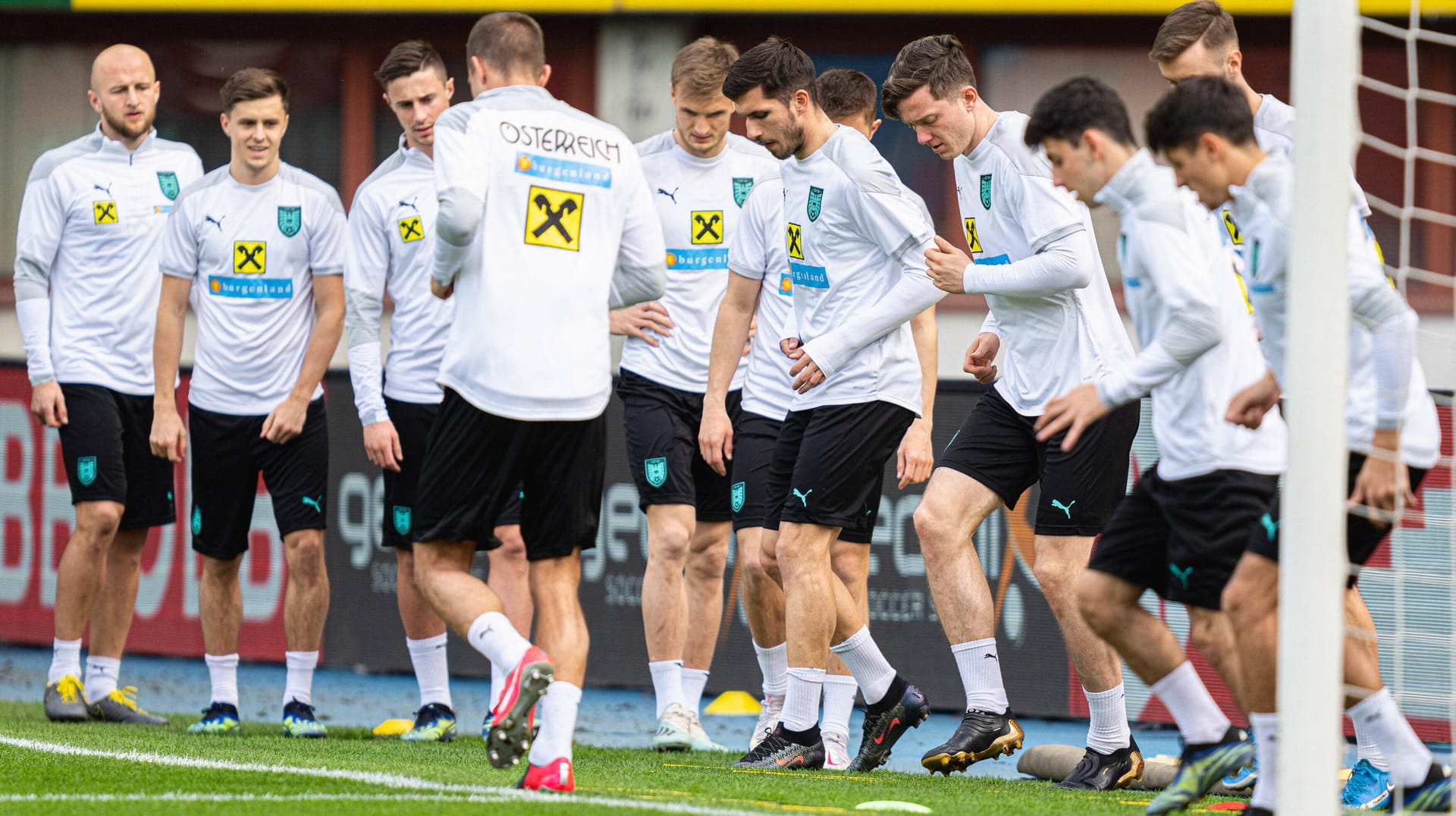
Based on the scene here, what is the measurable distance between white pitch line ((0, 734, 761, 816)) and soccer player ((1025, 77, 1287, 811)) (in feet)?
3.98

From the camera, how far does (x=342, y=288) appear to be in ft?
25.0

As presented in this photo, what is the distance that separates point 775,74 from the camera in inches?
239

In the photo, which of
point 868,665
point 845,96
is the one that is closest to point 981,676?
point 868,665

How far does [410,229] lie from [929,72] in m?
2.60

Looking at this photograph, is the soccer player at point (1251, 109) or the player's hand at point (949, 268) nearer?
the soccer player at point (1251, 109)

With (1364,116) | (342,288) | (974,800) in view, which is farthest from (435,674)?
(1364,116)

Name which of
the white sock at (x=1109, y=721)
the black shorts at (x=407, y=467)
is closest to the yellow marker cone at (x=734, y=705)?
the black shorts at (x=407, y=467)

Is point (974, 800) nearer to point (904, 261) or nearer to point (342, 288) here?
point (904, 261)

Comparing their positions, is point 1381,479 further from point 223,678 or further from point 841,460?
point 223,678

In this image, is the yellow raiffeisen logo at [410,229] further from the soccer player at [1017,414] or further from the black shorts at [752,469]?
the soccer player at [1017,414]

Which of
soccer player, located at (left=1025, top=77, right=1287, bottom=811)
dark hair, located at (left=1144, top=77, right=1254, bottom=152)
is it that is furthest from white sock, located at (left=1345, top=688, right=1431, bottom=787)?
dark hair, located at (left=1144, top=77, right=1254, bottom=152)

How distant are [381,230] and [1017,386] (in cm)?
294

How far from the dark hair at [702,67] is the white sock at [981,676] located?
2.58 metres

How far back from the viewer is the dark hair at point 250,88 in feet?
24.3
